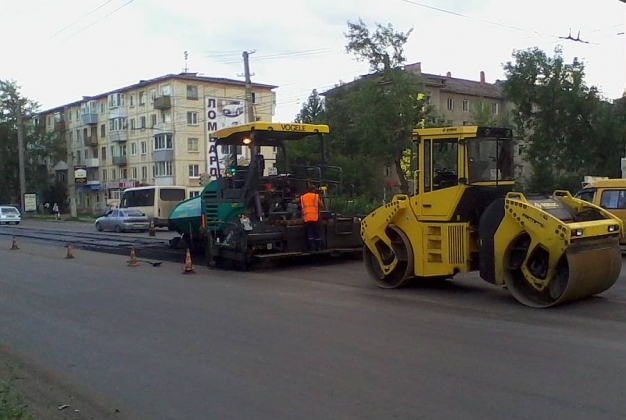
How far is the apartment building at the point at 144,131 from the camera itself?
6825 cm

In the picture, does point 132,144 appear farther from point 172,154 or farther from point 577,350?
point 577,350

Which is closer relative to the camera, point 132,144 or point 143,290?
point 143,290

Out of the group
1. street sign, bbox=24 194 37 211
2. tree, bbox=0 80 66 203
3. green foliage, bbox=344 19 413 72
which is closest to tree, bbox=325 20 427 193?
green foliage, bbox=344 19 413 72

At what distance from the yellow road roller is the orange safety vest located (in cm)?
293

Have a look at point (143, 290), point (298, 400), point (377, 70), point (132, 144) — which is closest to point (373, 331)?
point (298, 400)

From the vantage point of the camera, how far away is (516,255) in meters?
11.0

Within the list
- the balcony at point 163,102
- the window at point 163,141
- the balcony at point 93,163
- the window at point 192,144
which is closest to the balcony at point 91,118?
the balcony at point 93,163

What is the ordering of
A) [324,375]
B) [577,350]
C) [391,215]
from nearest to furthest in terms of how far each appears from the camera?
[324,375] < [577,350] < [391,215]

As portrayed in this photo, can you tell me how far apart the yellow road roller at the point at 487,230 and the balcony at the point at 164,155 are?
185 feet

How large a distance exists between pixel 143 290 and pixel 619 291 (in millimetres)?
8293

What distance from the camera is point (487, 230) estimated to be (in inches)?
445

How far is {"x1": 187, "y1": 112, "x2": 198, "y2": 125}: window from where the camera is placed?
226ft

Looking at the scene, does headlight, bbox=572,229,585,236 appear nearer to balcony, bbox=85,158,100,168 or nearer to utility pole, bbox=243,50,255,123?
utility pole, bbox=243,50,255,123

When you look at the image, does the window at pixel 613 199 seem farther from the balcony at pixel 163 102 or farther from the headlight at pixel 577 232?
the balcony at pixel 163 102
